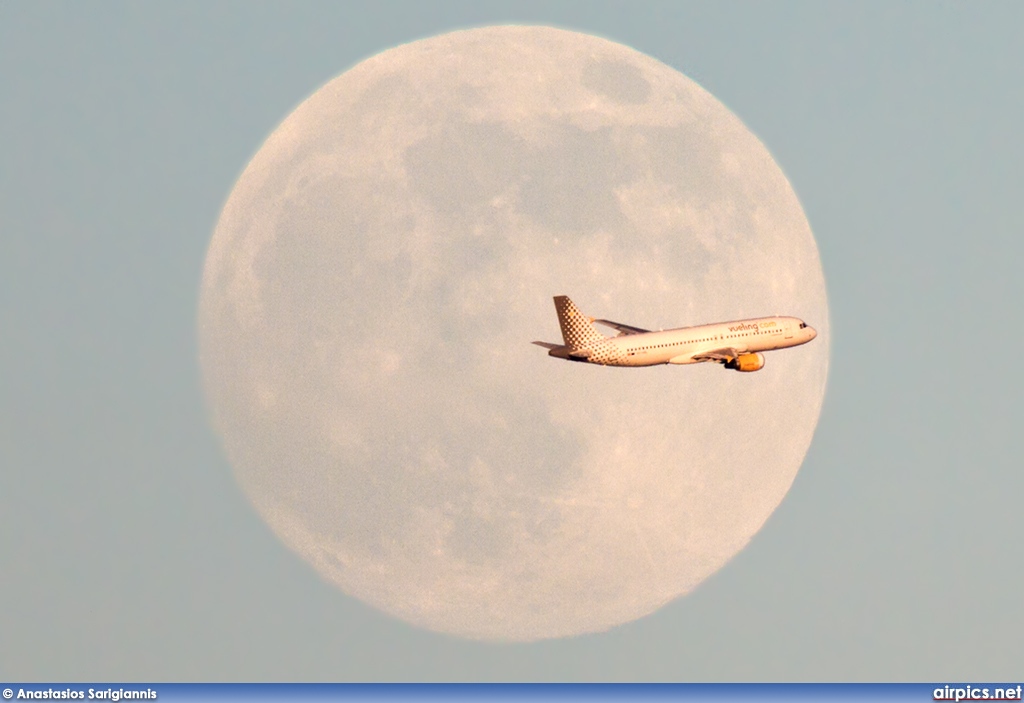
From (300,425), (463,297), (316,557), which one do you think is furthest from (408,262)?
(316,557)

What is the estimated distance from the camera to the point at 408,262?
188125 mm

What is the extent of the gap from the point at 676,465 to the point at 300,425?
127 feet

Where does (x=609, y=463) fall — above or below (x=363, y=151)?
below

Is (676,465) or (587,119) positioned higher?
(587,119)

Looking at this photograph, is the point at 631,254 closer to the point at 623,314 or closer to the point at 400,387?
the point at 623,314

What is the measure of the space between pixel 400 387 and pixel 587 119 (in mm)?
34103

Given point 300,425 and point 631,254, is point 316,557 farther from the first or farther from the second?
point 631,254

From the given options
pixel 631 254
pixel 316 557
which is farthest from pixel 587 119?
pixel 316 557

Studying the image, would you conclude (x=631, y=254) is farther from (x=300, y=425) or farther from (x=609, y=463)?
(x=300, y=425)

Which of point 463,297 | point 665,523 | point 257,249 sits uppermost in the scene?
point 257,249

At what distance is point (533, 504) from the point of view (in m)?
190

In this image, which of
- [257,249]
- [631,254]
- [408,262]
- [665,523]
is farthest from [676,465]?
[257,249]

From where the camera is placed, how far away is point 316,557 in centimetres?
19775

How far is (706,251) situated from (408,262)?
31266 mm
